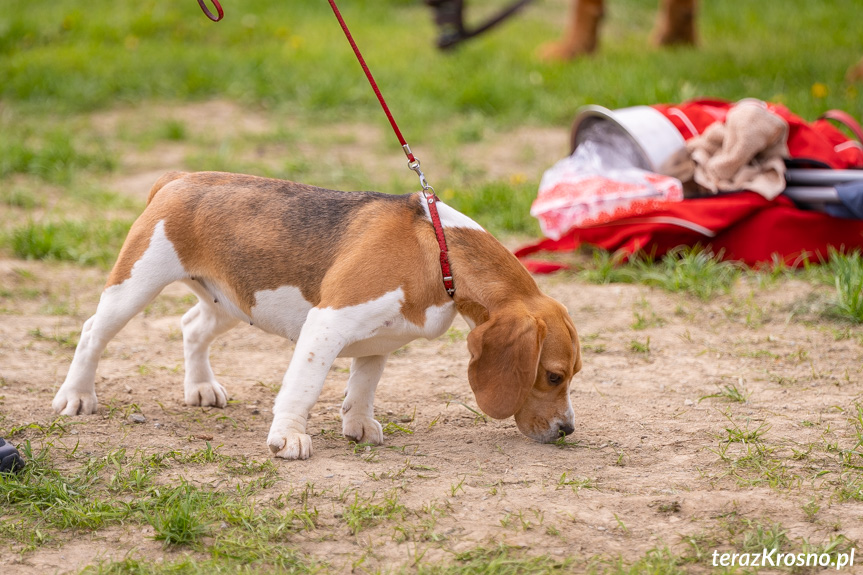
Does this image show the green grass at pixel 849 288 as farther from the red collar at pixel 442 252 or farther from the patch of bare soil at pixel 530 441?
the red collar at pixel 442 252

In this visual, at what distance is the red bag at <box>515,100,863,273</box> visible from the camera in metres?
5.55

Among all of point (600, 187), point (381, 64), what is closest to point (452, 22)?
point (381, 64)

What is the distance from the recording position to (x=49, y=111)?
29.6 feet

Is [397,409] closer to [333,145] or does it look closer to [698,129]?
[698,129]

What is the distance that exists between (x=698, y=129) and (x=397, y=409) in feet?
10.3

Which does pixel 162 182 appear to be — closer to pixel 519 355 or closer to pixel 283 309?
pixel 283 309

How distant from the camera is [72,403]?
370 cm

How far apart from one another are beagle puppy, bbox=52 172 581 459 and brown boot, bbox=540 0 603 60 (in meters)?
7.27

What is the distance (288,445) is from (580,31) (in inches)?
318

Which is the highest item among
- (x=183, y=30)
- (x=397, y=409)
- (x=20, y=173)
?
(x=183, y=30)

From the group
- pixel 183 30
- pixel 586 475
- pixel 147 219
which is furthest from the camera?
pixel 183 30

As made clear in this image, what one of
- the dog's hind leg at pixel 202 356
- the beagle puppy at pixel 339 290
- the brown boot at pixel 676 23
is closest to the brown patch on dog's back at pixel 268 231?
the beagle puppy at pixel 339 290

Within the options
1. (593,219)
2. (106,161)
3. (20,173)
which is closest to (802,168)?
(593,219)

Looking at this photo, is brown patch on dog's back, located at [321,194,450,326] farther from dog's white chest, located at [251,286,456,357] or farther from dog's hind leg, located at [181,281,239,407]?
dog's hind leg, located at [181,281,239,407]
